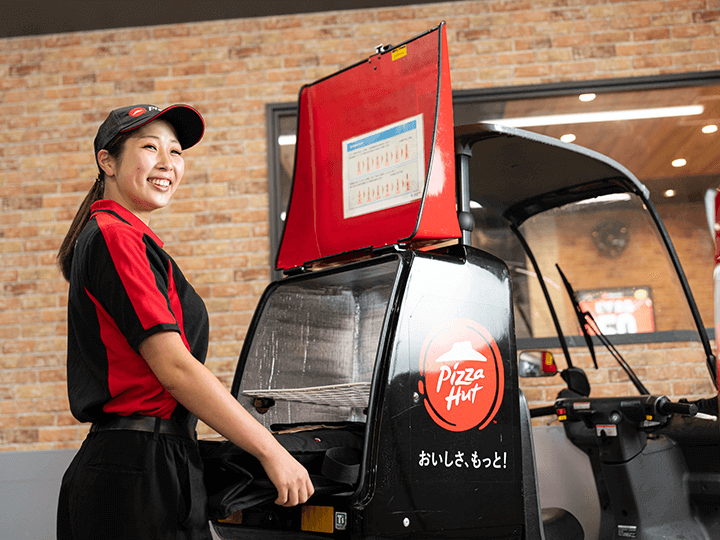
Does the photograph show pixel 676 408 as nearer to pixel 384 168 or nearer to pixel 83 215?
pixel 384 168

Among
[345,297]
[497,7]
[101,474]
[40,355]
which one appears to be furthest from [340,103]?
[40,355]

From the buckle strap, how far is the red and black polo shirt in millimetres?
13

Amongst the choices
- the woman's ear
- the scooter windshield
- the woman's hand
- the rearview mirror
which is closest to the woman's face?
the woman's ear

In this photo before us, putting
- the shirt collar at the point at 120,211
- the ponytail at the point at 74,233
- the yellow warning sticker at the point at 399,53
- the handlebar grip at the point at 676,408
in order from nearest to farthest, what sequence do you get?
1. the shirt collar at the point at 120,211
2. the ponytail at the point at 74,233
3. the yellow warning sticker at the point at 399,53
4. the handlebar grip at the point at 676,408

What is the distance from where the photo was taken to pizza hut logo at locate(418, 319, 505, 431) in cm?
174

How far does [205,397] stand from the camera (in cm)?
137

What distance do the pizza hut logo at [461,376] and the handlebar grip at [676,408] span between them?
2.84 feet

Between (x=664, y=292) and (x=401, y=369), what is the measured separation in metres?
2.54

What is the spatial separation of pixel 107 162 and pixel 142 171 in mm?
96

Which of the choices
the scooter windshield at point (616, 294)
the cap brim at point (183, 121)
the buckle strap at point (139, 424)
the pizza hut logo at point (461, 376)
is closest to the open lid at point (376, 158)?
the pizza hut logo at point (461, 376)

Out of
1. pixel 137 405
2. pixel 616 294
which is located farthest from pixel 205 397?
pixel 616 294

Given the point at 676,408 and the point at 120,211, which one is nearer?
the point at 120,211

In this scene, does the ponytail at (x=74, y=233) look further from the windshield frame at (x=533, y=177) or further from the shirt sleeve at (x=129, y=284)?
the windshield frame at (x=533, y=177)

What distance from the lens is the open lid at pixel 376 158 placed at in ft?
6.33
